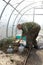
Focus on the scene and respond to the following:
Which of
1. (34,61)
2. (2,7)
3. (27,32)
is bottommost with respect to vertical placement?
(34,61)

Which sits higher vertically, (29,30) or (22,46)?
(29,30)

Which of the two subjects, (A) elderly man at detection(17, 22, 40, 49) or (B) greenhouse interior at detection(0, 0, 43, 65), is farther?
(A) elderly man at detection(17, 22, 40, 49)

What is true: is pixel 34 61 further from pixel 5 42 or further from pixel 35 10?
pixel 35 10

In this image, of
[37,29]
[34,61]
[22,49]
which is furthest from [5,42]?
[34,61]

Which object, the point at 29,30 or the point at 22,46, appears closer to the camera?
the point at 29,30

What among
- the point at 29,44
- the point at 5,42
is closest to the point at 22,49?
the point at 29,44

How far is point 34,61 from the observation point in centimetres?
639

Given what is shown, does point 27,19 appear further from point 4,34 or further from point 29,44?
point 29,44

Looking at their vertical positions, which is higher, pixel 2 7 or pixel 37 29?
pixel 2 7

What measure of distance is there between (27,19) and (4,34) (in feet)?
20.9

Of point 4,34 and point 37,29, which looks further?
point 4,34

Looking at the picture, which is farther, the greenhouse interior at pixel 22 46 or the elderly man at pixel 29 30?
the elderly man at pixel 29 30

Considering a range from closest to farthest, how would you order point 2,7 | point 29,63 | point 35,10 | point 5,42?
point 29,63, point 5,42, point 2,7, point 35,10

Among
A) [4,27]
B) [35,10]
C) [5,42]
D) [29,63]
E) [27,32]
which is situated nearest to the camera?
[29,63]
